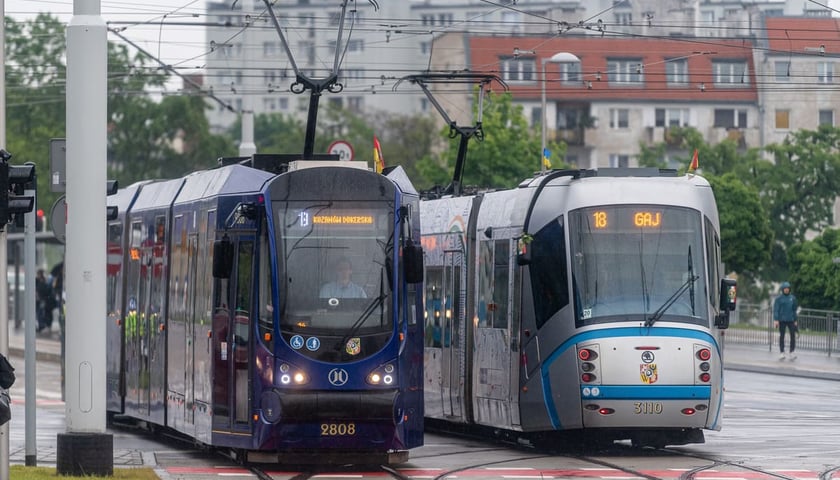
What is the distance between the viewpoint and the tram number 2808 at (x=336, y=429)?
16625 millimetres

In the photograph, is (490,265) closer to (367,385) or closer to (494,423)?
(494,423)

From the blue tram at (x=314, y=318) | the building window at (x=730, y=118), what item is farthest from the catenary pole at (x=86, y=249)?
the building window at (x=730, y=118)

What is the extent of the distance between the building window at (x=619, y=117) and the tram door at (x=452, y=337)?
238ft

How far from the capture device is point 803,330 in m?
43.5

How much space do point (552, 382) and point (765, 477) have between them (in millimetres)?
3019

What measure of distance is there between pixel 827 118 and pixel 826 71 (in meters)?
27.9

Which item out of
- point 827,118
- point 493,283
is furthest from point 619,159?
point 493,283

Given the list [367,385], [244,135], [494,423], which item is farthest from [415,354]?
[244,135]

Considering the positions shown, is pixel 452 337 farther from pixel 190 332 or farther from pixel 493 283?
pixel 190 332

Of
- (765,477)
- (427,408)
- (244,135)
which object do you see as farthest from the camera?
(244,135)

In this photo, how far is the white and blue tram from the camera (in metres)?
18.3

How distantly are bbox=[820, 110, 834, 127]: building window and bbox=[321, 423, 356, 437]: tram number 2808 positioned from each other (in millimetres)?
46166

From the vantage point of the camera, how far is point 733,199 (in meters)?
55.5

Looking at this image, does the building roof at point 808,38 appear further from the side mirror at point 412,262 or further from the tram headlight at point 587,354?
the side mirror at point 412,262
